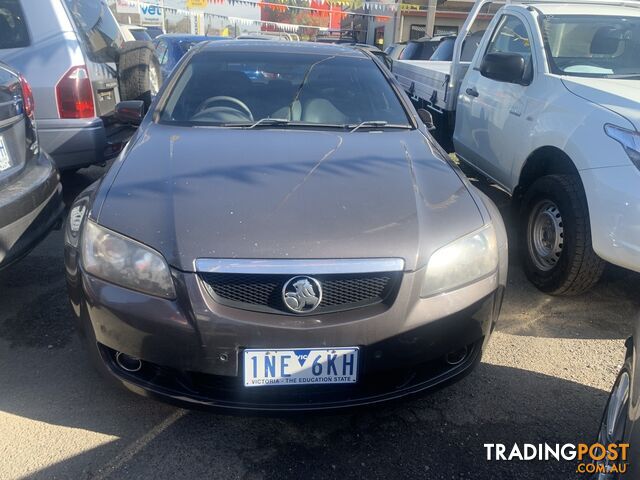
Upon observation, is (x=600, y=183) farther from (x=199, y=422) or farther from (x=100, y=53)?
(x=100, y=53)

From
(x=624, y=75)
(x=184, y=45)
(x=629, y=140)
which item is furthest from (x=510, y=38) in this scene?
(x=184, y=45)

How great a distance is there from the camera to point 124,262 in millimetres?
2059

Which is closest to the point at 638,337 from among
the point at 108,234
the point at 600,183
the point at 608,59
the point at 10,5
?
the point at 600,183

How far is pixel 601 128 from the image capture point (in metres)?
3.05

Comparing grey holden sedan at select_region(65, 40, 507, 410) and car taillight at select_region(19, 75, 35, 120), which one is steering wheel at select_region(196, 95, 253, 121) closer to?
grey holden sedan at select_region(65, 40, 507, 410)

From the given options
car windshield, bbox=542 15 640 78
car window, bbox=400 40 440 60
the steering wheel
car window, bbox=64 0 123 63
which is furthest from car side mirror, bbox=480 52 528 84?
car window, bbox=400 40 440 60

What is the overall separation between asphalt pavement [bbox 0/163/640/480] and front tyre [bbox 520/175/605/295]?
1.35ft

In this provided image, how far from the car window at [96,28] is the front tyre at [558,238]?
3.63m

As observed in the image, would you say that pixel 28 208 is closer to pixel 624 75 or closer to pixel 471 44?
pixel 624 75

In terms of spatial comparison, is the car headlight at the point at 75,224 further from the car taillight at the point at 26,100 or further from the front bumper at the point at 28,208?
the car taillight at the point at 26,100

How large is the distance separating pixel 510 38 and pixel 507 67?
0.96 m

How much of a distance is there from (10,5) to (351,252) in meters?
3.73

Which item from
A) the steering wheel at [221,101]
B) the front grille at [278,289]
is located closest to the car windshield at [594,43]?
the steering wheel at [221,101]

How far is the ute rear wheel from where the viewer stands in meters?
5.12
